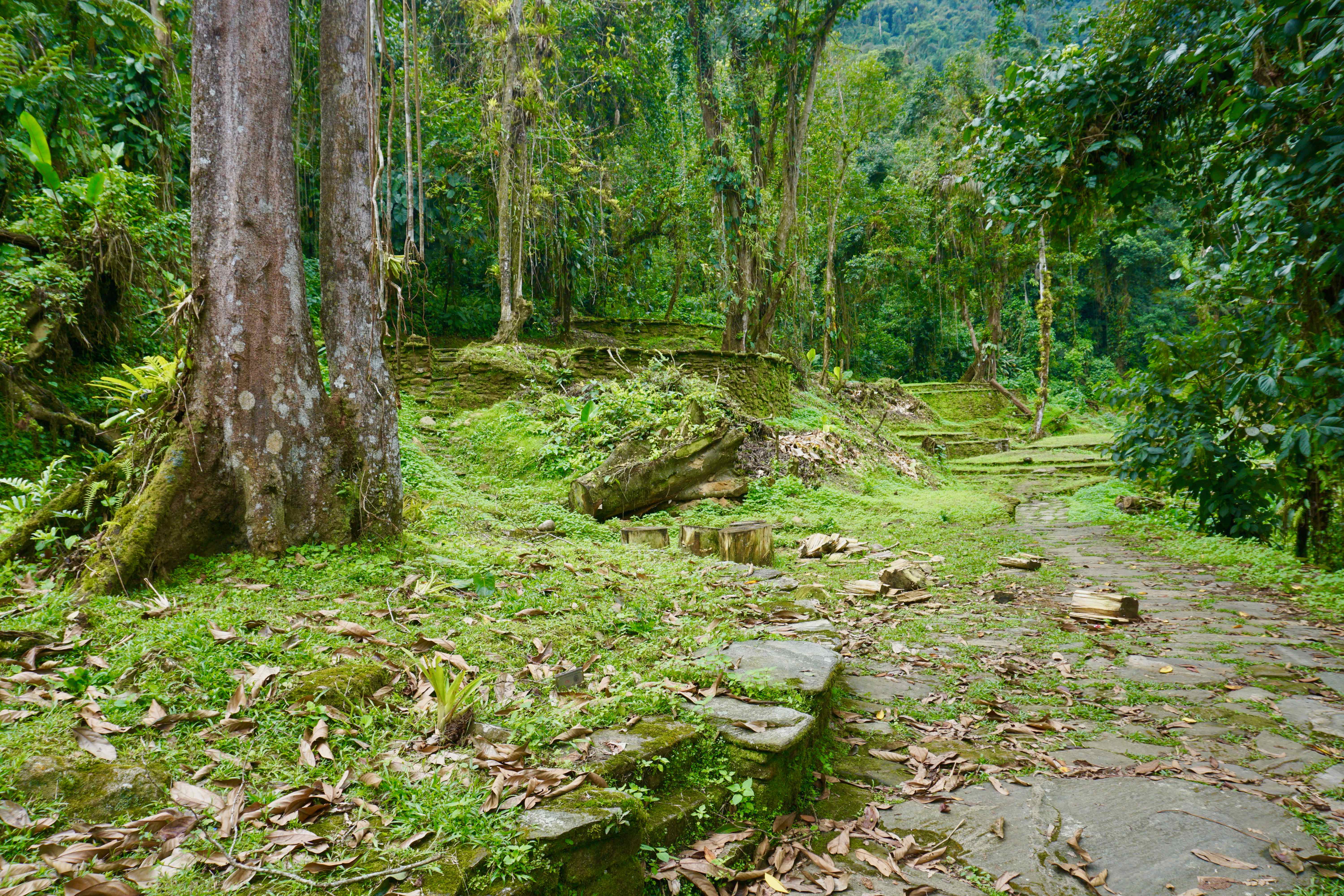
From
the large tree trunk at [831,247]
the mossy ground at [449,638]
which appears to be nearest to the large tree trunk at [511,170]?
the mossy ground at [449,638]

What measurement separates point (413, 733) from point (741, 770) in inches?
39.6

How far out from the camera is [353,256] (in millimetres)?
3775

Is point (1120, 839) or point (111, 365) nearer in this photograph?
point (1120, 839)

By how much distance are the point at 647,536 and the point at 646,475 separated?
1.42 meters

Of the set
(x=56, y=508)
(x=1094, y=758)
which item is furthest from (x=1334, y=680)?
(x=56, y=508)

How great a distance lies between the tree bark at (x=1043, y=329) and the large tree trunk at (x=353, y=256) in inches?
599

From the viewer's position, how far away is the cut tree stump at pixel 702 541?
214 inches

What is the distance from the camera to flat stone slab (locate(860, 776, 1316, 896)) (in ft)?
5.85

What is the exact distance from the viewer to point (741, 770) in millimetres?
2176

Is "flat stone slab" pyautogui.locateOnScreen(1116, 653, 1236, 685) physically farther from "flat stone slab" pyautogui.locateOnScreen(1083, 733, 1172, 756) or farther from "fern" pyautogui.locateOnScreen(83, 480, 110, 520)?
"fern" pyautogui.locateOnScreen(83, 480, 110, 520)

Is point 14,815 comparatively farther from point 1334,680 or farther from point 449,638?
point 1334,680

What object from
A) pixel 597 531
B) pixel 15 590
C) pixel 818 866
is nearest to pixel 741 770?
pixel 818 866

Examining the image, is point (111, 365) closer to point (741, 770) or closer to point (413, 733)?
point (413, 733)

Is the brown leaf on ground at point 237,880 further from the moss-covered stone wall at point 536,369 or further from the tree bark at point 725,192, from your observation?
the tree bark at point 725,192
